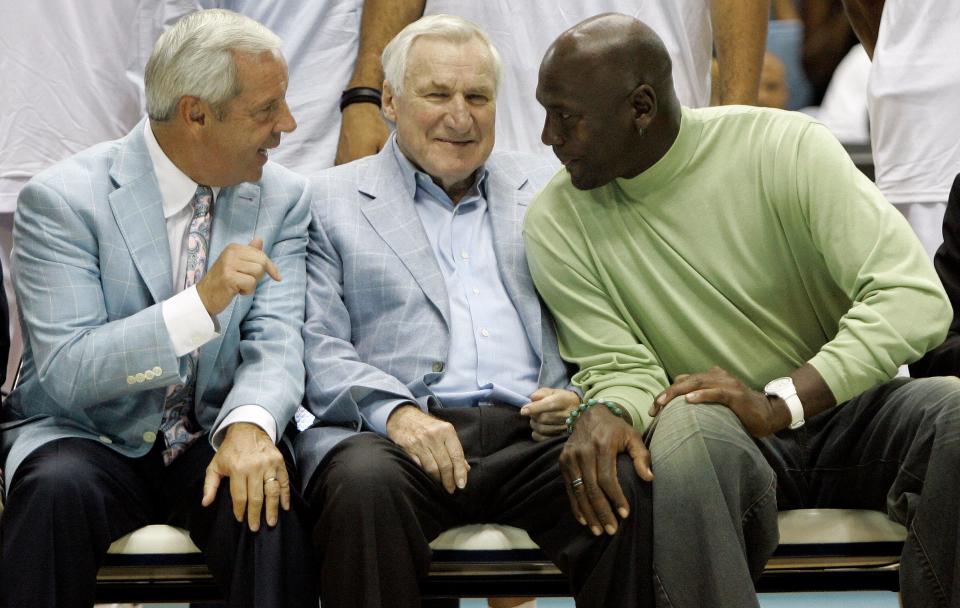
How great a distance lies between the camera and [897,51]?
12.6ft

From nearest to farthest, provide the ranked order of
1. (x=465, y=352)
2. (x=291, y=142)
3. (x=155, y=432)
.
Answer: (x=155, y=432)
(x=465, y=352)
(x=291, y=142)

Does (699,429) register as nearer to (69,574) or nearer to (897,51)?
(69,574)

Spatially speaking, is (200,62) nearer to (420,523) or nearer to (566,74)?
(566,74)

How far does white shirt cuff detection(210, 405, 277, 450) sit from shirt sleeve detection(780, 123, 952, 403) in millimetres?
1038

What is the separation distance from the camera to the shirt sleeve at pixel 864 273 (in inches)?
107

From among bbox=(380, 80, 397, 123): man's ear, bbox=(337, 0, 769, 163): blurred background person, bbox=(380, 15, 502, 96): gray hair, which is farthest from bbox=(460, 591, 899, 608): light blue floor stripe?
bbox=(380, 15, 502, 96): gray hair

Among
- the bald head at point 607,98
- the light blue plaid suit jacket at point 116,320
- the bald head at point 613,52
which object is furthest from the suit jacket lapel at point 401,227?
the bald head at point 613,52

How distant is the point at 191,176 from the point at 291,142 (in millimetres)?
754

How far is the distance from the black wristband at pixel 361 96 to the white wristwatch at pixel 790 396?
4.64 feet

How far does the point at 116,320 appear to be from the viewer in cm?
283

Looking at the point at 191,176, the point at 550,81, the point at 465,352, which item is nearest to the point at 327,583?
the point at 465,352

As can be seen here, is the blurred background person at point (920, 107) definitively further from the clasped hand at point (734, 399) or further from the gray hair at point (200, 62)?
the gray hair at point (200, 62)

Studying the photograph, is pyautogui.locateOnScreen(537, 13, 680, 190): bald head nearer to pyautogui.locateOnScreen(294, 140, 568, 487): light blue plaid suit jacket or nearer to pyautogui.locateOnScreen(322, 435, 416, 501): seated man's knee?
pyautogui.locateOnScreen(294, 140, 568, 487): light blue plaid suit jacket

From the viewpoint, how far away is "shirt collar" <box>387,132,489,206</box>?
3.29 meters
